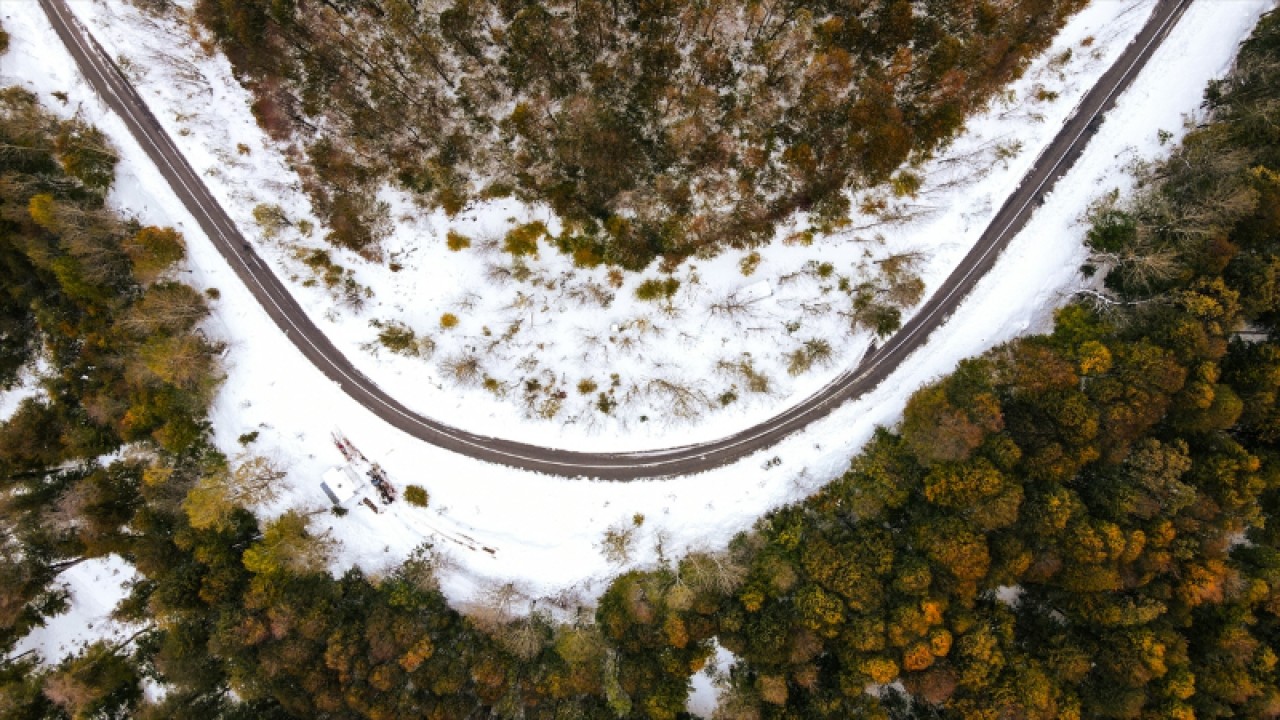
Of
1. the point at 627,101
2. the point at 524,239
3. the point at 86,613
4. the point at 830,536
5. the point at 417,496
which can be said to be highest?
the point at 627,101

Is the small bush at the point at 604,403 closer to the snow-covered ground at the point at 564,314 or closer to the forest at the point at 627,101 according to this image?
the snow-covered ground at the point at 564,314

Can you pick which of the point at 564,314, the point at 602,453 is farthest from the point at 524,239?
the point at 602,453

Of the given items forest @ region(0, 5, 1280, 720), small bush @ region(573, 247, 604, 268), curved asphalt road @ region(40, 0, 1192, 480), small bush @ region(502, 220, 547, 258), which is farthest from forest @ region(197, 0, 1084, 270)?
forest @ region(0, 5, 1280, 720)

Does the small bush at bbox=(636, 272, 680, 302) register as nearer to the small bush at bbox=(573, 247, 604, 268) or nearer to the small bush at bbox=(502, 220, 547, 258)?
the small bush at bbox=(573, 247, 604, 268)

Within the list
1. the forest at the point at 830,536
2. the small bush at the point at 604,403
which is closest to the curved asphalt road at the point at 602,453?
the small bush at the point at 604,403

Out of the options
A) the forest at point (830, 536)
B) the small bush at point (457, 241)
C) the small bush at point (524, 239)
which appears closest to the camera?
the forest at point (830, 536)

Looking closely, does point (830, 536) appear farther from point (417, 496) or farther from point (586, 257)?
point (417, 496)
